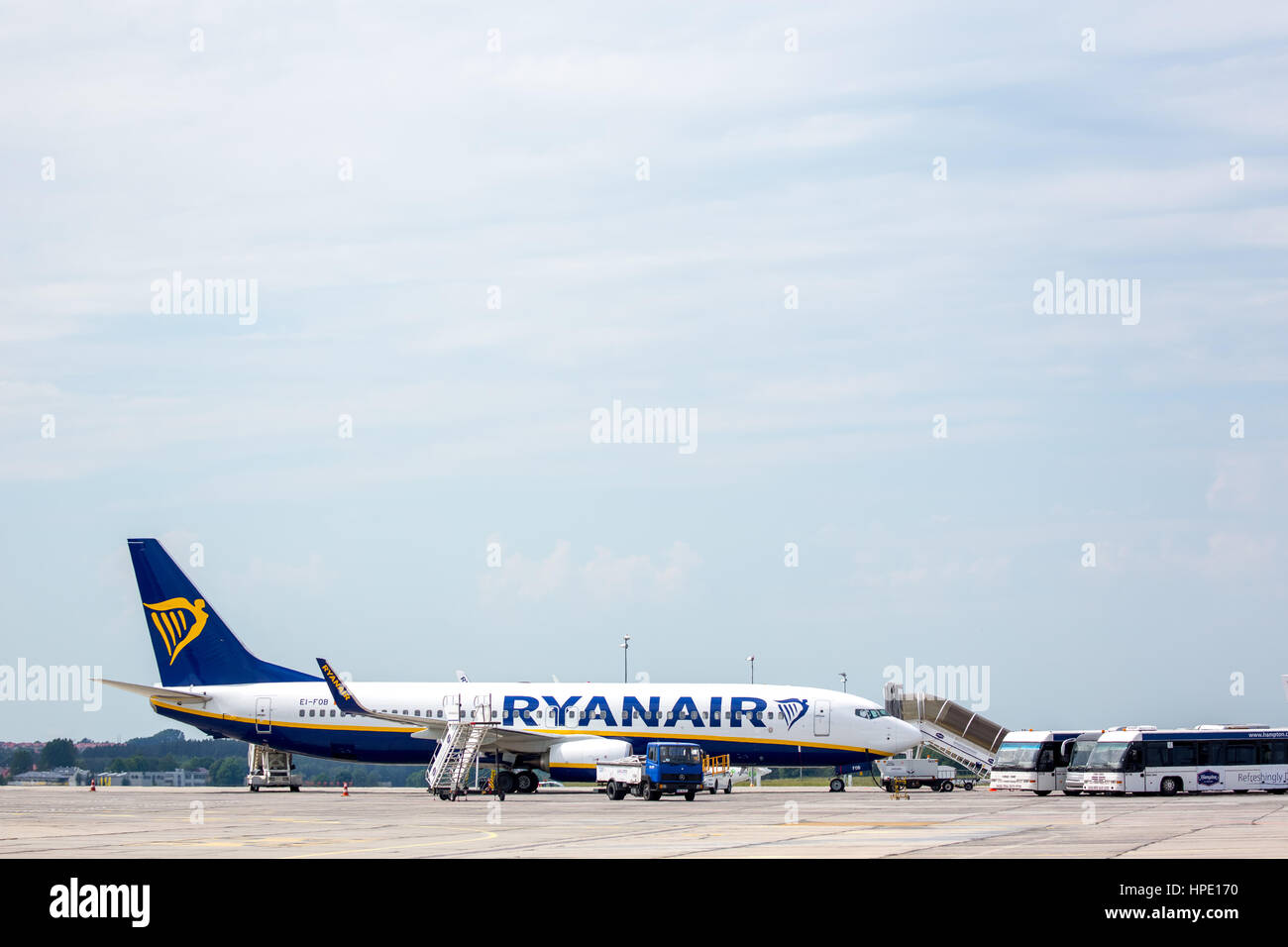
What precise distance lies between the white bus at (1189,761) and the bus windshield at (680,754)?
17.0 meters

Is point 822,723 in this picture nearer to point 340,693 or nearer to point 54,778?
point 340,693

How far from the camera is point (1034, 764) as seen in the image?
60.4 meters

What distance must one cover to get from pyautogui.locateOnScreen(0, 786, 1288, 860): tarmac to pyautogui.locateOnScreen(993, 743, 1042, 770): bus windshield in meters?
6.70

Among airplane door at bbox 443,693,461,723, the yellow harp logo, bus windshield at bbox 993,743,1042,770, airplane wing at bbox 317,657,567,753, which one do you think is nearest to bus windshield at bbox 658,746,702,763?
airplane wing at bbox 317,657,567,753

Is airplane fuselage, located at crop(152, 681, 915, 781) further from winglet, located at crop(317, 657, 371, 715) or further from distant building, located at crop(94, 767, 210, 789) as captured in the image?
distant building, located at crop(94, 767, 210, 789)

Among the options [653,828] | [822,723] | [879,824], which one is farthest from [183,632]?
[879,824]

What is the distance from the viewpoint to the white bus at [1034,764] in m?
60.4

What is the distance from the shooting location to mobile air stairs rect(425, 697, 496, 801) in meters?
54.7

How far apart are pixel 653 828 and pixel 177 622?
121ft
